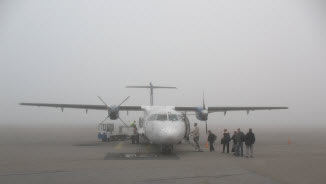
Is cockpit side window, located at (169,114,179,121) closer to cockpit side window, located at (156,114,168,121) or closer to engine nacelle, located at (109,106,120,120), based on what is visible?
cockpit side window, located at (156,114,168,121)

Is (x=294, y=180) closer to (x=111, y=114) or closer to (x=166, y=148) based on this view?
(x=166, y=148)

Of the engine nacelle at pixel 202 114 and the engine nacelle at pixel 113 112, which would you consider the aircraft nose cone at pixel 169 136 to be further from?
the engine nacelle at pixel 113 112

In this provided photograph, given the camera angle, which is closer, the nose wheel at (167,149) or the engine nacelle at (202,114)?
the nose wheel at (167,149)

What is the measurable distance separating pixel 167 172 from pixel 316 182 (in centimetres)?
448

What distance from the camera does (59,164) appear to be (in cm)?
1116

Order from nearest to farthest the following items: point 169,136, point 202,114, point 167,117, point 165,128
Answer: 1. point 169,136
2. point 165,128
3. point 167,117
4. point 202,114

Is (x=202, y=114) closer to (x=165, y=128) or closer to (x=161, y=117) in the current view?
(x=161, y=117)

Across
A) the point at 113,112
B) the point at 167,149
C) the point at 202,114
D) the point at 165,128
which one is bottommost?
the point at 167,149

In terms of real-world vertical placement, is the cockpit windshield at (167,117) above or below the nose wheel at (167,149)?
above

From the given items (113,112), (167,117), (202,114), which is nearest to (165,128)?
(167,117)

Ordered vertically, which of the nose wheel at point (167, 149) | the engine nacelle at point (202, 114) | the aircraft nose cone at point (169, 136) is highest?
the engine nacelle at point (202, 114)

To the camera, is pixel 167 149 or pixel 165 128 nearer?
pixel 165 128

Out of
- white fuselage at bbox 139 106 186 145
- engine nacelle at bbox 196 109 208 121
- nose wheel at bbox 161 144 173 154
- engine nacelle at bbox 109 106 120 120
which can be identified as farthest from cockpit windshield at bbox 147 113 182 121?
engine nacelle at bbox 109 106 120 120

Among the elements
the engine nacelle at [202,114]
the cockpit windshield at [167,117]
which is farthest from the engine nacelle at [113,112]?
the cockpit windshield at [167,117]
